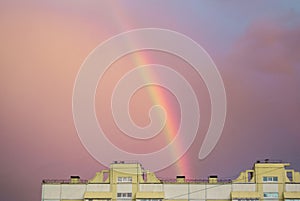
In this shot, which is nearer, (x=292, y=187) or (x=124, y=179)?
(x=292, y=187)

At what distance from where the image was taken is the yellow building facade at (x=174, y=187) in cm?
9688

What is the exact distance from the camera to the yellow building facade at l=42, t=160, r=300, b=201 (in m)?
96.9

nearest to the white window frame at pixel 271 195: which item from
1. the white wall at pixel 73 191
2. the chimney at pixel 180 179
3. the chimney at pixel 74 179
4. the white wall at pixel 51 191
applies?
the chimney at pixel 180 179

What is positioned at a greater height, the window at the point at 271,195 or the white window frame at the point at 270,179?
the white window frame at the point at 270,179

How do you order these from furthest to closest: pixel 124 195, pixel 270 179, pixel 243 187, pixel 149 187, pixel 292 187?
pixel 149 187 → pixel 124 195 → pixel 243 187 → pixel 270 179 → pixel 292 187

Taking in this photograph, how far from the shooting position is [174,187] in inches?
3871

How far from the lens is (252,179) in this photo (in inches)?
3844

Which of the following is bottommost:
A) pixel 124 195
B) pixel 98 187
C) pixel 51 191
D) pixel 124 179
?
pixel 124 195

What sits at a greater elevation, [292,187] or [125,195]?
[292,187]

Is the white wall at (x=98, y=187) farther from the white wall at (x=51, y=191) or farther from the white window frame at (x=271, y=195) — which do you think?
the white window frame at (x=271, y=195)

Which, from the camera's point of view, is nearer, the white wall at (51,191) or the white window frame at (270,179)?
the white window frame at (270,179)

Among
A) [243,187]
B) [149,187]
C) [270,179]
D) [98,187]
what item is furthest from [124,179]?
[270,179]

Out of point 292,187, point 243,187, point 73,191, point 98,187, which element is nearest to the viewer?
point 292,187

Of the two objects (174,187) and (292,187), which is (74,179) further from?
(292,187)
